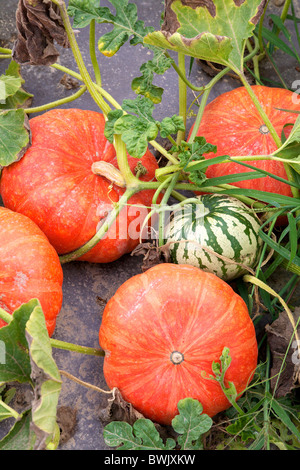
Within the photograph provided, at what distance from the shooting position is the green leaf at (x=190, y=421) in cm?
164

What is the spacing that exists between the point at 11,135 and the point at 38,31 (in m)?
0.34

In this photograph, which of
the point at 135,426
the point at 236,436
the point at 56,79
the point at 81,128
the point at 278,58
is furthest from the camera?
the point at 278,58

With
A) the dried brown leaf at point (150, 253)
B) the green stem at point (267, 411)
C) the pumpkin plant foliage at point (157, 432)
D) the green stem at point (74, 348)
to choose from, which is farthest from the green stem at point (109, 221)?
the green stem at point (267, 411)

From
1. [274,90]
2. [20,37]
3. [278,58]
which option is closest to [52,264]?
[20,37]

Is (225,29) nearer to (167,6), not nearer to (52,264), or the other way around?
(167,6)

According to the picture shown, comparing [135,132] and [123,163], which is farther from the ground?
[135,132]

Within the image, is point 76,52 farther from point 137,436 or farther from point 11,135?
point 137,436

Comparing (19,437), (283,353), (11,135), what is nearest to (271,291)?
(283,353)

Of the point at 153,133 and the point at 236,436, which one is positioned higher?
the point at 153,133

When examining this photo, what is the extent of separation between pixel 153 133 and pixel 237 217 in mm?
403

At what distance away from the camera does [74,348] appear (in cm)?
175

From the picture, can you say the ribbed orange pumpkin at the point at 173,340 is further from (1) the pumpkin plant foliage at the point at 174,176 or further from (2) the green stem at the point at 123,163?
(2) the green stem at the point at 123,163

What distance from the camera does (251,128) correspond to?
204cm

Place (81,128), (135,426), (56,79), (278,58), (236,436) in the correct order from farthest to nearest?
(278,58) → (56,79) → (81,128) → (236,436) → (135,426)
